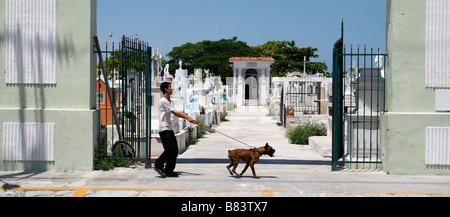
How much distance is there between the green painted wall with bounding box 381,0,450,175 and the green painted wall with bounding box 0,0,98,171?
5259 millimetres

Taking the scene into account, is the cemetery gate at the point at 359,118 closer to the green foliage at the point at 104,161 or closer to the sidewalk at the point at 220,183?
the sidewalk at the point at 220,183

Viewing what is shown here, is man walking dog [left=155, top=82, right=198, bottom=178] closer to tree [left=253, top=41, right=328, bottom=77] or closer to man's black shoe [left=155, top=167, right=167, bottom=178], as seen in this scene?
man's black shoe [left=155, top=167, right=167, bottom=178]

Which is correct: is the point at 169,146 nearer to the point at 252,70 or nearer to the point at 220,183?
the point at 220,183

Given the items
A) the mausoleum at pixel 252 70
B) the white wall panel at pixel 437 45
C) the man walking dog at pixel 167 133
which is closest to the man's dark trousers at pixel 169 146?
the man walking dog at pixel 167 133

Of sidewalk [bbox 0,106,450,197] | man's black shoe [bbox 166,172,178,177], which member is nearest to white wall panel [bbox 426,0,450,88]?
sidewalk [bbox 0,106,450,197]

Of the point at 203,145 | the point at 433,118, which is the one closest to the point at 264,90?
the point at 203,145

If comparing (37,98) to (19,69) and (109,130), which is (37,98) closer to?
(19,69)

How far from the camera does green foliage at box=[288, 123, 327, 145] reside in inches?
613

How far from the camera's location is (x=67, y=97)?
8.39 meters

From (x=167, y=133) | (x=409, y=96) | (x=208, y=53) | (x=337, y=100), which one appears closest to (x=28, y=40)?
(x=167, y=133)

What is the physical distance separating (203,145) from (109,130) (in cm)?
293

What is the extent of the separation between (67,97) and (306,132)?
928 cm

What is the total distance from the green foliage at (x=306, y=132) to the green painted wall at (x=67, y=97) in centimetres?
863

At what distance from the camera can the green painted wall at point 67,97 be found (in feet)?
27.3
